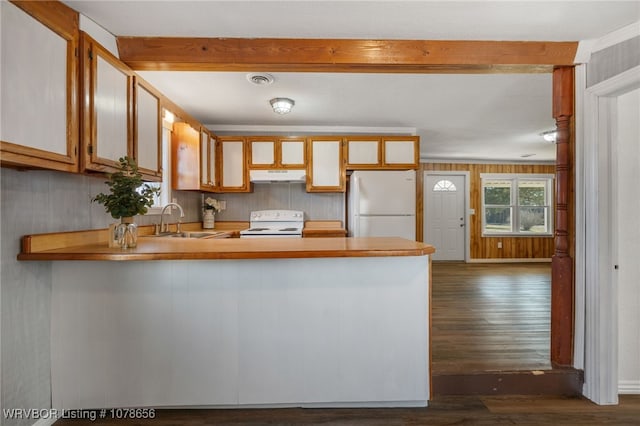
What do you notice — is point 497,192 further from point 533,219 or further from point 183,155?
point 183,155

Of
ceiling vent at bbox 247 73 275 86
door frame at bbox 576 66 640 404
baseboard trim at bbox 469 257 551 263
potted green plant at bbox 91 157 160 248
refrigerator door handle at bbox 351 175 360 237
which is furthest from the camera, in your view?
baseboard trim at bbox 469 257 551 263

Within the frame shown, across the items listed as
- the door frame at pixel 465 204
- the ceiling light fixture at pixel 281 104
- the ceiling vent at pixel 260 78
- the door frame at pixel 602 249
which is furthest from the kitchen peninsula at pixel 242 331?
the door frame at pixel 465 204

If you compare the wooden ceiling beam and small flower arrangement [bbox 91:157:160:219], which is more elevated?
A: the wooden ceiling beam

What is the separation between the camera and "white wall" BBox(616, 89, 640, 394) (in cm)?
196

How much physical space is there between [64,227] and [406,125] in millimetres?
3676

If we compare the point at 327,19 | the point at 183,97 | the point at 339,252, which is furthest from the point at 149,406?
the point at 183,97

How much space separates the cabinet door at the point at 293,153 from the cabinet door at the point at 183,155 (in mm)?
1078

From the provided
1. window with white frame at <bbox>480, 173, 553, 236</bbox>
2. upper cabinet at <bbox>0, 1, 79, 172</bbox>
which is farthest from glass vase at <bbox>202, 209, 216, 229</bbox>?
window with white frame at <bbox>480, 173, 553, 236</bbox>

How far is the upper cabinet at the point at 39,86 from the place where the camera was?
122 cm

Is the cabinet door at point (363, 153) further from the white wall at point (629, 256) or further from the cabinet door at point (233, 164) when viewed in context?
the white wall at point (629, 256)

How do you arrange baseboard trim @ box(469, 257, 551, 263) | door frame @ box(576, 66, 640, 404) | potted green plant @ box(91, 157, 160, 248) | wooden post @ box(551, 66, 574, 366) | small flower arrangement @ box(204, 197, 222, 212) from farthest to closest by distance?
baseboard trim @ box(469, 257, 551, 263), small flower arrangement @ box(204, 197, 222, 212), wooden post @ box(551, 66, 574, 366), door frame @ box(576, 66, 640, 404), potted green plant @ box(91, 157, 160, 248)

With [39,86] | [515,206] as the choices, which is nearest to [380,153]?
[39,86]

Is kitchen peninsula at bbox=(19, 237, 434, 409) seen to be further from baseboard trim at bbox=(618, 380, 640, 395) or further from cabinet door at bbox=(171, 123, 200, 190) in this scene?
cabinet door at bbox=(171, 123, 200, 190)

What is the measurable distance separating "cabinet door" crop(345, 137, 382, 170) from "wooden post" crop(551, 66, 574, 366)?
2098mm
